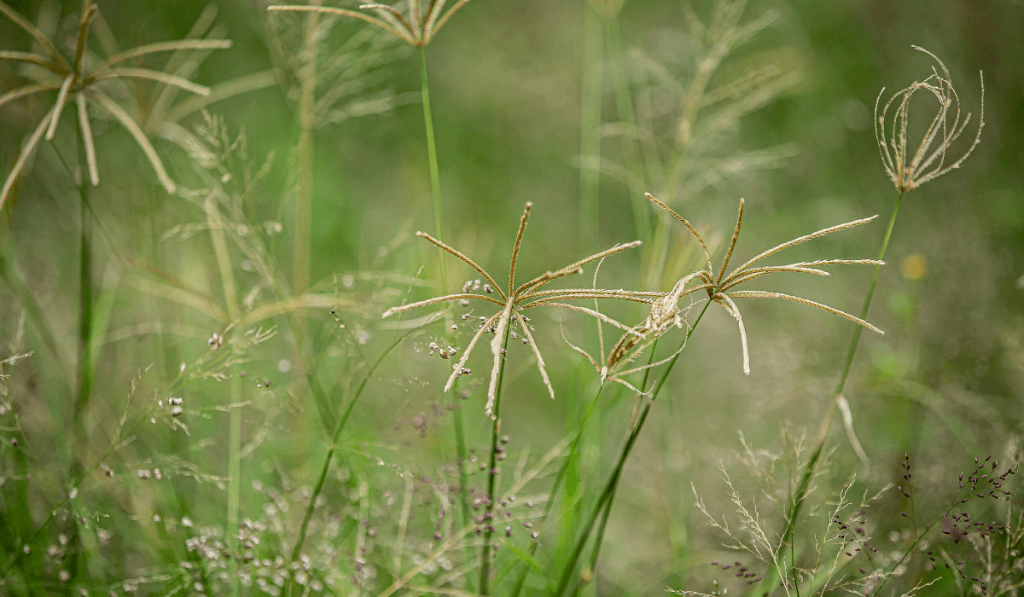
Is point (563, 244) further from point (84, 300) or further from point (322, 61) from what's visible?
point (84, 300)

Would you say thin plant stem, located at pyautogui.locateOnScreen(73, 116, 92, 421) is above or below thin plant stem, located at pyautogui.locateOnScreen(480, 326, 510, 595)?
above

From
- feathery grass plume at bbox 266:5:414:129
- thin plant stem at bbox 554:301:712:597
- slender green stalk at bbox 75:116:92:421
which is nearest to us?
thin plant stem at bbox 554:301:712:597

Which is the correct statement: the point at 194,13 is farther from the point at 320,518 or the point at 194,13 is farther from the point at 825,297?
the point at 825,297

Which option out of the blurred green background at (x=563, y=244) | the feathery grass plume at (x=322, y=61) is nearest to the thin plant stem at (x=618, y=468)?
the blurred green background at (x=563, y=244)

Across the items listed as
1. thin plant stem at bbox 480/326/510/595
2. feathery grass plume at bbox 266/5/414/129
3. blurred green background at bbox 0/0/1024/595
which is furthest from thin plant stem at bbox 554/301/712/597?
feathery grass plume at bbox 266/5/414/129

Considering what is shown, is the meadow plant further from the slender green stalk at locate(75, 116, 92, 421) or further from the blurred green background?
the slender green stalk at locate(75, 116, 92, 421)

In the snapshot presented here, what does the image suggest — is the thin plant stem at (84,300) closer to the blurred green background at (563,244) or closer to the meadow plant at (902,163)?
the blurred green background at (563,244)

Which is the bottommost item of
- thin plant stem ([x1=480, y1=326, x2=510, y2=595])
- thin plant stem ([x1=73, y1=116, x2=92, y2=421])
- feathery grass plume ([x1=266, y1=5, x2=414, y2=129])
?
thin plant stem ([x1=480, y1=326, x2=510, y2=595])

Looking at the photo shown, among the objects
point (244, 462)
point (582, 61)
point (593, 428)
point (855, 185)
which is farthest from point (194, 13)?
point (855, 185)

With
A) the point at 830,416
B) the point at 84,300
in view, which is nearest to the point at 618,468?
the point at 830,416
